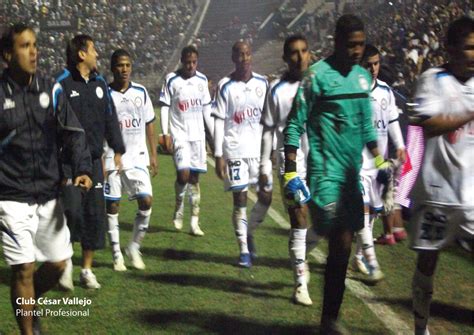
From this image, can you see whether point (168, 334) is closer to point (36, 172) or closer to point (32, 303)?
point (32, 303)

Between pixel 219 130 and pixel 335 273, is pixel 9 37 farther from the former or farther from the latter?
pixel 219 130

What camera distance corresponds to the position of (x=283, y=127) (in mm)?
6121

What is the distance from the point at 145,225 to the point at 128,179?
1.59ft

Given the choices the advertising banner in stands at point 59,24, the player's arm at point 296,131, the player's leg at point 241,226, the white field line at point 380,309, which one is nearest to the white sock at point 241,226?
the player's leg at point 241,226

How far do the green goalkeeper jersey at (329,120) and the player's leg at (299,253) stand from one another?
1.03 metres

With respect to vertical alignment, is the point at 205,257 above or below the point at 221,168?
below

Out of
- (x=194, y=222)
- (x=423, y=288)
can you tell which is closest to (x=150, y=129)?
(x=194, y=222)

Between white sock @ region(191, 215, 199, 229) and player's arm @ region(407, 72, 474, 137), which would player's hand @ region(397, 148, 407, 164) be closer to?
player's arm @ region(407, 72, 474, 137)

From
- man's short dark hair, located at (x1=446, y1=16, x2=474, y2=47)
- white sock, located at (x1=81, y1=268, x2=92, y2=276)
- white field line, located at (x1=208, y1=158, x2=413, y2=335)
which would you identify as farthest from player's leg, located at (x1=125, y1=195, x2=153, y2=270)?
man's short dark hair, located at (x1=446, y1=16, x2=474, y2=47)

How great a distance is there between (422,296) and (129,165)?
3503 mm

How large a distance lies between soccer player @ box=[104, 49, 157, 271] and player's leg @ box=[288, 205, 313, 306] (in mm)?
1791

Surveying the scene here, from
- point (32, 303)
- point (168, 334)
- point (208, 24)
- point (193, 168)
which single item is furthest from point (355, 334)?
point (208, 24)

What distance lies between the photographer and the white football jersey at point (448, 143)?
4.24m

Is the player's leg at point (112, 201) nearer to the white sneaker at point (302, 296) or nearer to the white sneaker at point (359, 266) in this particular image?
the white sneaker at point (302, 296)
